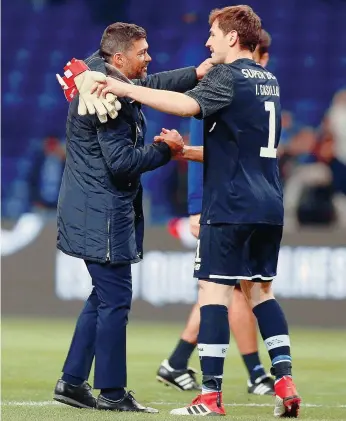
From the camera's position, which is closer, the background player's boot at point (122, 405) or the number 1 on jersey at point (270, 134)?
the number 1 on jersey at point (270, 134)

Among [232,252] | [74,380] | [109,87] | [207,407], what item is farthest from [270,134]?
[74,380]

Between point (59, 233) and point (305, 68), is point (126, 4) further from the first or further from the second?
point (59, 233)

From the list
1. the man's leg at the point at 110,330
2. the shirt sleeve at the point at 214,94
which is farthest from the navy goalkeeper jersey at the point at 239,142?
the man's leg at the point at 110,330

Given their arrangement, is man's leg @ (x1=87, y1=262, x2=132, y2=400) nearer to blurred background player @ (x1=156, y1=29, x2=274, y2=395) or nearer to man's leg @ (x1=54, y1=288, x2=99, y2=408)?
man's leg @ (x1=54, y1=288, x2=99, y2=408)

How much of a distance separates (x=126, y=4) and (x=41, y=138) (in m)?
2.67

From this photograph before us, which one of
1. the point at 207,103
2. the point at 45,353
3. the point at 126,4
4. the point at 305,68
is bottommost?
the point at 45,353

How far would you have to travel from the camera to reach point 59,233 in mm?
5758

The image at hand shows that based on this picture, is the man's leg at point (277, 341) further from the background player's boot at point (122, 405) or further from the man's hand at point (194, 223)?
the man's hand at point (194, 223)

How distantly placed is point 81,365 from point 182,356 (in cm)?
146

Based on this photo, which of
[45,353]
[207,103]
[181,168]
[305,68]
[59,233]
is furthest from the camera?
[305,68]

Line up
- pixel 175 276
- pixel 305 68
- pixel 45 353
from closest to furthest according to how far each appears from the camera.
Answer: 1. pixel 45 353
2. pixel 175 276
3. pixel 305 68

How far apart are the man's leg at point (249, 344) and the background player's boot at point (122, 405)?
1303 mm

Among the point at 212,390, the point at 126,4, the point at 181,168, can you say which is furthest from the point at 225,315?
the point at 126,4

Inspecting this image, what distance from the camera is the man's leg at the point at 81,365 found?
19.0ft
